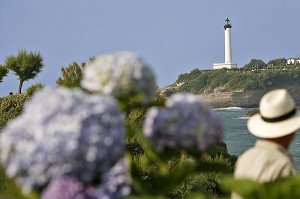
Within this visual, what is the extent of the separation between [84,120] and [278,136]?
5.76ft

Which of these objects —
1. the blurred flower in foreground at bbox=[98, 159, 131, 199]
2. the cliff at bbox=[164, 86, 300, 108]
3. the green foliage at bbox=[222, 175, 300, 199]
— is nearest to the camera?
the blurred flower in foreground at bbox=[98, 159, 131, 199]

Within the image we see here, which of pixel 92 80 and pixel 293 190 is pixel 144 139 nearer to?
pixel 92 80

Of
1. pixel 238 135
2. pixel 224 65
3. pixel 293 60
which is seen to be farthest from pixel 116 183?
pixel 293 60

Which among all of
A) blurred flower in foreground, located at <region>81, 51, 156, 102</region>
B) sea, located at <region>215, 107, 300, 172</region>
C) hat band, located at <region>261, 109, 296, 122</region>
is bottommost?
hat band, located at <region>261, 109, 296, 122</region>

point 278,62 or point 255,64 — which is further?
point 278,62

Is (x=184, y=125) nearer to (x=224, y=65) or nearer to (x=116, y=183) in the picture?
(x=116, y=183)

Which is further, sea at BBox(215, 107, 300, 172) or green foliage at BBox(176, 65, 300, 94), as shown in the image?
green foliage at BBox(176, 65, 300, 94)

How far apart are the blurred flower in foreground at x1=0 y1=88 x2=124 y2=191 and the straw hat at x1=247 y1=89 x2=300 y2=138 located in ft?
5.36

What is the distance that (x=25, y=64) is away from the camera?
163 ft

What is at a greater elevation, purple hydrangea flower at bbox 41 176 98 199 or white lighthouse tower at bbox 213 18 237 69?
white lighthouse tower at bbox 213 18 237 69

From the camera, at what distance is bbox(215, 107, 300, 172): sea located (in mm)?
72819

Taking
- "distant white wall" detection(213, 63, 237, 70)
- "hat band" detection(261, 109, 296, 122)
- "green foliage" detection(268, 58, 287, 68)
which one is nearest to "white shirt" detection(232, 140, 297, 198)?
"hat band" detection(261, 109, 296, 122)

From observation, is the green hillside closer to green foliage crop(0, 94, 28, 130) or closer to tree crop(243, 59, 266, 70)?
tree crop(243, 59, 266, 70)

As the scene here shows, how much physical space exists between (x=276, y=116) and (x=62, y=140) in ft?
6.23
